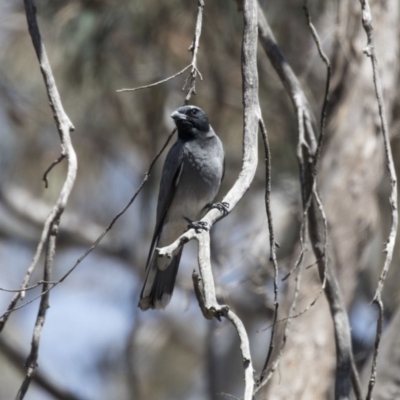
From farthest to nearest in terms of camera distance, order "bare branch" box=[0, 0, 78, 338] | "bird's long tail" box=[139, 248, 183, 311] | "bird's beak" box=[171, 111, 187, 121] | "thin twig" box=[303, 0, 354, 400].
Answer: "bird's beak" box=[171, 111, 187, 121] < "bird's long tail" box=[139, 248, 183, 311] < "thin twig" box=[303, 0, 354, 400] < "bare branch" box=[0, 0, 78, 338]

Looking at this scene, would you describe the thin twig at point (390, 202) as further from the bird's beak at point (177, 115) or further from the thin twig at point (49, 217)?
the bird's beak at point (177, 115)

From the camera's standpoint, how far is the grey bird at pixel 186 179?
4.98 metres

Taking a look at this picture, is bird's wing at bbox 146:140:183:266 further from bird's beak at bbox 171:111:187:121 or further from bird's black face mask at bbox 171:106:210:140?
bird's beak at bbox 171:111:187:121

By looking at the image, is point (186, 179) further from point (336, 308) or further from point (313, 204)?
point (336, 308)

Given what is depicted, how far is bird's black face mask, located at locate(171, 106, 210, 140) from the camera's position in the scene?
5.05m

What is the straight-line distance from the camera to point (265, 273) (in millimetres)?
5691

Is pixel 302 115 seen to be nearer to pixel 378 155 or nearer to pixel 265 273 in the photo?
pixel 265 273

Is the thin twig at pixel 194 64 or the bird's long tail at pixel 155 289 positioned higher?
the bird's long tail at pixel 155 289

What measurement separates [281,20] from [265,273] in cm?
285

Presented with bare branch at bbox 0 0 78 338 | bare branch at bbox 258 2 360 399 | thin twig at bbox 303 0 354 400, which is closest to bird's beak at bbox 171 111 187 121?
bare branch at bbox 258 2 360 399

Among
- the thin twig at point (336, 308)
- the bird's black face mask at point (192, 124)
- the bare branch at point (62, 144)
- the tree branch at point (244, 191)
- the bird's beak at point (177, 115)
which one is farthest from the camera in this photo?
the bird's black face mask at point (192, 124)

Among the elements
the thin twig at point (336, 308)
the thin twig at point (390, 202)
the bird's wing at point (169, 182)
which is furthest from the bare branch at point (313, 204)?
the bird's wing at point (169, 182)

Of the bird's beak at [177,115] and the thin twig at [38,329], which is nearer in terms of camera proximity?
the thin twig at [38,329]

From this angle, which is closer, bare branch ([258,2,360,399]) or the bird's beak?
bare branch ([258,2,360,399])
